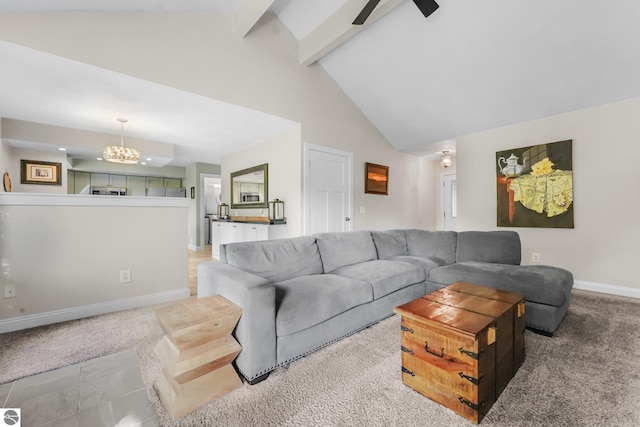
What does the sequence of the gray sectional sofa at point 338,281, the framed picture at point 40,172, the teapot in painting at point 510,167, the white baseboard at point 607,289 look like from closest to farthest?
the gray sectional sofa at point 338,281
the white baseboard at point 607,289
the teapot in painting at point 510,167
the framed picture at point 40,172

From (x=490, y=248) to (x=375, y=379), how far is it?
225cm

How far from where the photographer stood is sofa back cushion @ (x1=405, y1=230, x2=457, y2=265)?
10.7ft

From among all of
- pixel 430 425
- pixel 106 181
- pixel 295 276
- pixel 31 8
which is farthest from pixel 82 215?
pixel 106 181

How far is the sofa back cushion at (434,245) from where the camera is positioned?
3256mm

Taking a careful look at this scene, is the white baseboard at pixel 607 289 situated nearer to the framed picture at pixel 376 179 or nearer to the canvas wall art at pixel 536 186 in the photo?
the canvas wall art at pixel 536 186

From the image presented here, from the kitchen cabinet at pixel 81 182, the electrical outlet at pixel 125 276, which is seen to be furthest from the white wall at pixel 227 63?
the kitchen cabinet at pixel 81 182

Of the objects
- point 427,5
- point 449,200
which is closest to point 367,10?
point 427,5

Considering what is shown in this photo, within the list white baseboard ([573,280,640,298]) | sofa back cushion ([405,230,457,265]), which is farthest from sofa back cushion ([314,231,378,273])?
white baseboard ([573,280,640,298])

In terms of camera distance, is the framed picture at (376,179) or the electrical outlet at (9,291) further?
the framed picture at (376,179)

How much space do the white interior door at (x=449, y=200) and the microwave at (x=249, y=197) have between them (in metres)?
4.47

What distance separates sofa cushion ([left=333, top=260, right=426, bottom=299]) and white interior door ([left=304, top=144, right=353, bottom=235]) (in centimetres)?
152

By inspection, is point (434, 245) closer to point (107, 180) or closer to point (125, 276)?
point (125, 276)

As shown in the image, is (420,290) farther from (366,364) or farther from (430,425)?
(430,425)

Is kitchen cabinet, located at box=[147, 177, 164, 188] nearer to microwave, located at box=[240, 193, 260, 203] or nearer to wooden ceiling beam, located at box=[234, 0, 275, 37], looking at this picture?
microwave, located at box=[240, 193, 260, 203]
